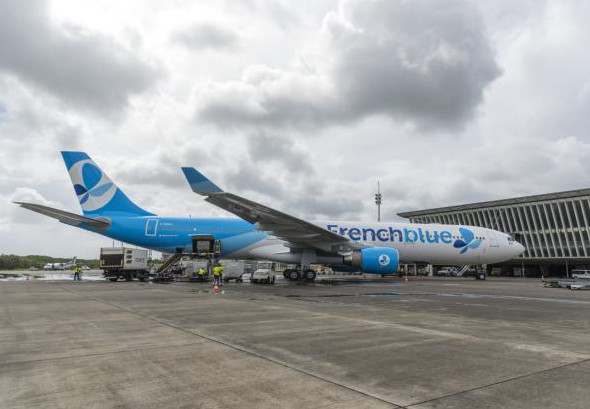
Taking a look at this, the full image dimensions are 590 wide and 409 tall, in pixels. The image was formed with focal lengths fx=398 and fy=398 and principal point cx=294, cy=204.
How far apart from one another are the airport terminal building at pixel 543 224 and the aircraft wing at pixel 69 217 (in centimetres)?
4815

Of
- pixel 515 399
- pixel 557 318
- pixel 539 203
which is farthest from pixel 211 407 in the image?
pixel 539 203

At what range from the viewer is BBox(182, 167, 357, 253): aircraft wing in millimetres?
18234

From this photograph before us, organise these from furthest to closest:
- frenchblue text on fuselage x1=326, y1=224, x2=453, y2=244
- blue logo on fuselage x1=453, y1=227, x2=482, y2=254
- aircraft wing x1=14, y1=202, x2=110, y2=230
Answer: blue logo on fuselage x1=453, y1=227, x2=482, y2=254, frenchblue text on fuselage x1=326, y1=224, x2=453, y2=244, aircraft wing x1=14, y1=202, x2=110, y2=230

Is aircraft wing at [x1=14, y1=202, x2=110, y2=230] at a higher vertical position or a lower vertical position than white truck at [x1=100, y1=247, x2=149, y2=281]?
higher

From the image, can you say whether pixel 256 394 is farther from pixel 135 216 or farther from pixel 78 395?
pixel 135 216

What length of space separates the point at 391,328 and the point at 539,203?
62.5 m

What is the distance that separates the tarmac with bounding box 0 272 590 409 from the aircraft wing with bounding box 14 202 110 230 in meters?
14.5

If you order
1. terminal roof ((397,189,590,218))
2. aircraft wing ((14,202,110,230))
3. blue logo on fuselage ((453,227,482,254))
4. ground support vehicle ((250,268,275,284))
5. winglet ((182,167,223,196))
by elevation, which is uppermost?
terminal roof ((397,189,590,218))

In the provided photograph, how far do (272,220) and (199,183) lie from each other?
4.51 meters

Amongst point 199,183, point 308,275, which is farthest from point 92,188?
point 308,275

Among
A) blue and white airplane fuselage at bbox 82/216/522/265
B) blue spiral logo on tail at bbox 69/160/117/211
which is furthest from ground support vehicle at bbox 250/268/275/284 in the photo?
blue spiral logo on tail at bbox 69/160/117/211

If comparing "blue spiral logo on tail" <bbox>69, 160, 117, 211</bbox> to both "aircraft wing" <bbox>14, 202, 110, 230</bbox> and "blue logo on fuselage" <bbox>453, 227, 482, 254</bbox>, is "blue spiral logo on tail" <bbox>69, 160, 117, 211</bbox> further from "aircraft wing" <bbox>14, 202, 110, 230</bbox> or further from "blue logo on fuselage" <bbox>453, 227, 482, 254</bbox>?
"blue logo on fuselage" <bbox>453, 227, 482, 254</bbox>

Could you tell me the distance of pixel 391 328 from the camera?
296 inches

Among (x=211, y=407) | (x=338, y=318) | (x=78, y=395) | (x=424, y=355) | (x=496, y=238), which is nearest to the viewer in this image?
(x=211, y=407)
